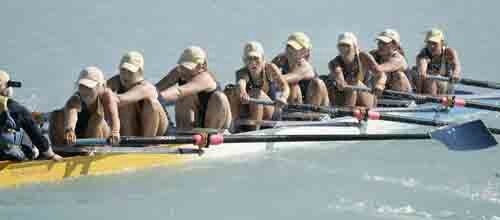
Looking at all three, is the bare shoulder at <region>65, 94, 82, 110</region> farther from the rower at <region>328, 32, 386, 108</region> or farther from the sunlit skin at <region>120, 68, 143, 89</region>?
the rower at <region>328, 32, 386, 108</region>

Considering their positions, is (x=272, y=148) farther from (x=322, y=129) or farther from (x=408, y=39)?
(x=408, y=39)

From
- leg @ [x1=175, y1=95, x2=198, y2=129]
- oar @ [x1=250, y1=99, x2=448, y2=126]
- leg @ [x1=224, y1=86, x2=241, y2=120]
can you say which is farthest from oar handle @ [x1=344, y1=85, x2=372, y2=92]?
leg @ [x1=175, y1=95, x2=198, y2=129]

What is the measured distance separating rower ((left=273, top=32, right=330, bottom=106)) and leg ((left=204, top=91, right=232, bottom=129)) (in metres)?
1.47

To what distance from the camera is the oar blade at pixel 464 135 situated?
360 inches

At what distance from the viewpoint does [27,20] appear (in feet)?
58.4

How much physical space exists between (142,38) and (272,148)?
8043mm

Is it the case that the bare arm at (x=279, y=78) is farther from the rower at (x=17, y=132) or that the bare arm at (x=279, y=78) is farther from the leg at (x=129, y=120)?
the rower at (x=17, y=132)

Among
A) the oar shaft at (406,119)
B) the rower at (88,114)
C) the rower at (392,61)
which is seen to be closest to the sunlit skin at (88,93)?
the rower at (88,114)

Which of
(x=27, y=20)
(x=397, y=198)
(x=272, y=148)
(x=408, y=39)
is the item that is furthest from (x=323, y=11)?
(x=397, y=198)

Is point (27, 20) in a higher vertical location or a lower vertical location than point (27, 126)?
higher

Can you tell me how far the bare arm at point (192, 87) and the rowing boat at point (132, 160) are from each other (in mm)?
511

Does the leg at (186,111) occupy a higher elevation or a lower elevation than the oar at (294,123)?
higher

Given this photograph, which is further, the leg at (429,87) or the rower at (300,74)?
the leg at (429,87)

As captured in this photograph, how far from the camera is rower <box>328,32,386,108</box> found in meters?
11.8
